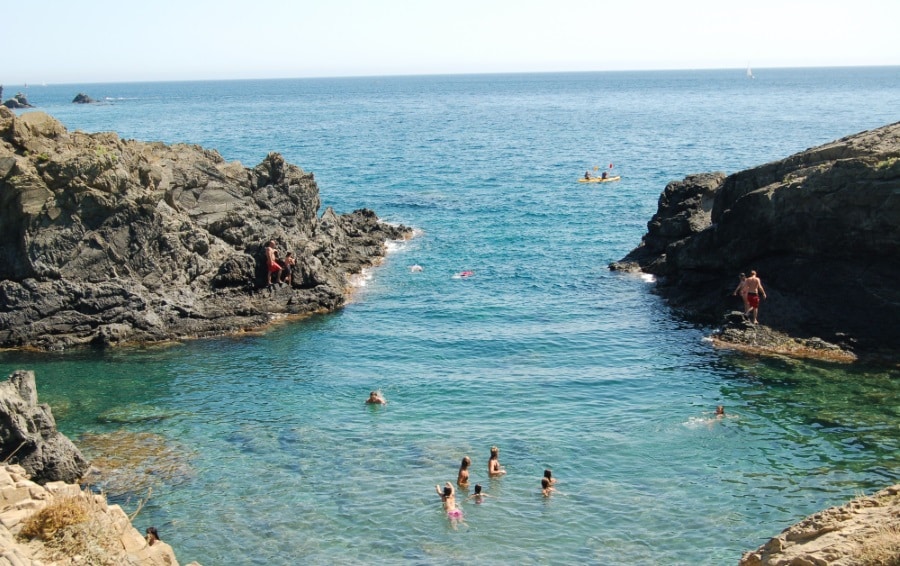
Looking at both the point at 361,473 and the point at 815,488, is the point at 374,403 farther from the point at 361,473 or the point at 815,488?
the point at 815,488

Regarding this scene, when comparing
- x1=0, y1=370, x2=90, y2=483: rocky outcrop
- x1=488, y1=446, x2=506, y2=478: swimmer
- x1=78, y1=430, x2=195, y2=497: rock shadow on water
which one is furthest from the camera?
x1=488, y1=446, x2=506, y2=478: swimmer

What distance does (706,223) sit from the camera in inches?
1690

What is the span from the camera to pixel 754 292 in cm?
3309

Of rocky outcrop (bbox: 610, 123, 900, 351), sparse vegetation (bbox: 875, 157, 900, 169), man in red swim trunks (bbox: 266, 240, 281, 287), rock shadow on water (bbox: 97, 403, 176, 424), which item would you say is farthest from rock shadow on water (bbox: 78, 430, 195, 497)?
sparse vegetation (bbox: 875, 157, 900, 169)

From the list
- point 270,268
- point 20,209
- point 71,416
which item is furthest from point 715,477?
point 20,209

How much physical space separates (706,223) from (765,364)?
44.7 feet

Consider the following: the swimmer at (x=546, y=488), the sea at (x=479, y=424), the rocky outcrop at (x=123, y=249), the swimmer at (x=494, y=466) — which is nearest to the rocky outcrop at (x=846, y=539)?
the sea at (x=479, y=424)

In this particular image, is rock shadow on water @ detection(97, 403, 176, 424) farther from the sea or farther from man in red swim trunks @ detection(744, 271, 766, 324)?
man in red swim trunks @ detection(744, 271, 766, 324)

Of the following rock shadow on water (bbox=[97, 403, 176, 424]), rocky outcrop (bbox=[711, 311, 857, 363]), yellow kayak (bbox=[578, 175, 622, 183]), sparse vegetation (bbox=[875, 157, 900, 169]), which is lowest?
rock shadow on water (bbox=[97, 403, 176, 424])

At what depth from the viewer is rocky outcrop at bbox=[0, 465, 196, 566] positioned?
42.5 ft

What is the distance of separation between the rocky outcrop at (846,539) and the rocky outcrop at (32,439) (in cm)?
1698

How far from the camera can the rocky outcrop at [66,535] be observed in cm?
1295

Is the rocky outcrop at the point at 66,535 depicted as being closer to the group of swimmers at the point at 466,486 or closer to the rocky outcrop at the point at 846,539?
the group of swimmers at the point at 466,486

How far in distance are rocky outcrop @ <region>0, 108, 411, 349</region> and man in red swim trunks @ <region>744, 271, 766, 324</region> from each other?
58.0 ft
